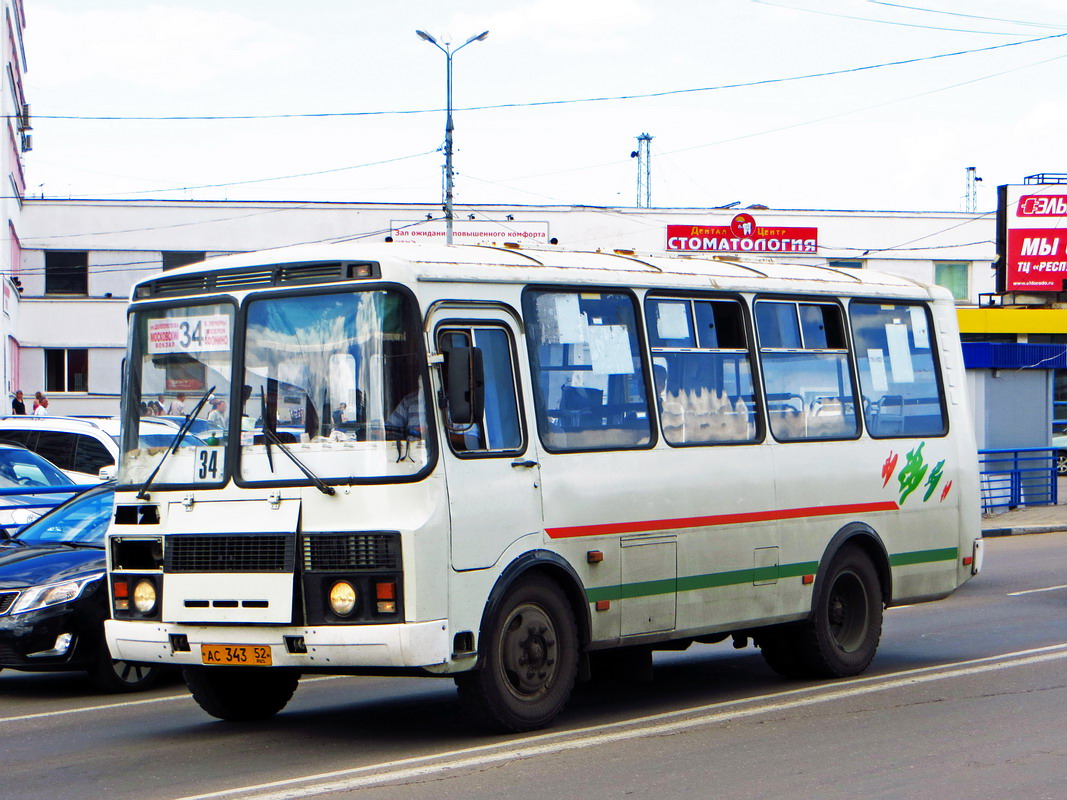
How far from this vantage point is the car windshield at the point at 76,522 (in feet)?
37.0

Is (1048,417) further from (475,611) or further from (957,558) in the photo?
(475,611)

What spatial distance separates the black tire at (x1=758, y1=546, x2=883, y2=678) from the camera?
407 inches

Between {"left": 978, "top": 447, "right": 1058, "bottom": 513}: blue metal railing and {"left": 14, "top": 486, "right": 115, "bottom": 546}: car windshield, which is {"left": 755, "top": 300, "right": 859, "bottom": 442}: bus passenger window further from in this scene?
{"left": 978, "top": 447, "right": 1058, "bottom": 513}: blue metal railing

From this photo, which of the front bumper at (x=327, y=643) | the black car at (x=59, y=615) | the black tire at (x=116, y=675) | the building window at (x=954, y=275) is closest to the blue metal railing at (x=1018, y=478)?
the black tire at (x=116, y=675)

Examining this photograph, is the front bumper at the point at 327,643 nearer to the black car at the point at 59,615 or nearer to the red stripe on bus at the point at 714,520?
the red stripe on bus at the point at 714,520

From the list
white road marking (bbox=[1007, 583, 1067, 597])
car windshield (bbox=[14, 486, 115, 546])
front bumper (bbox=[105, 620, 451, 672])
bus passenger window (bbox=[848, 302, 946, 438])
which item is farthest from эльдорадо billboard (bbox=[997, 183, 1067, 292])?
front bumper (bbox=[105, 620, 451, 672])

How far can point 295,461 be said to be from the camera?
26.0ft

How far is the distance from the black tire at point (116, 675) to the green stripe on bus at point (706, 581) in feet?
11.0

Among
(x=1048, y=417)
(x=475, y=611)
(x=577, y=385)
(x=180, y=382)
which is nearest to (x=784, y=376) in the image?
(x=577, y=385)

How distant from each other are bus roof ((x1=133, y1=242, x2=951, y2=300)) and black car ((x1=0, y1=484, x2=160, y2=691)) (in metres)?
2.34

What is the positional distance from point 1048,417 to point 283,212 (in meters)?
30.2

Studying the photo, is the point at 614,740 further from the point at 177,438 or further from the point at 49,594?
the point at 49,594

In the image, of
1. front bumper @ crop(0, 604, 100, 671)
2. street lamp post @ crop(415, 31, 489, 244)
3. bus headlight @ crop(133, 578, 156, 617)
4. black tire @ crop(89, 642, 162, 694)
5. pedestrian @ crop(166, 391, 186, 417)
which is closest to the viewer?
bus headlight @ crop(133, 578, 156, 617)

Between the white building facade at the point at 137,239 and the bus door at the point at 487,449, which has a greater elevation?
the white building facade at the point at 137,239
